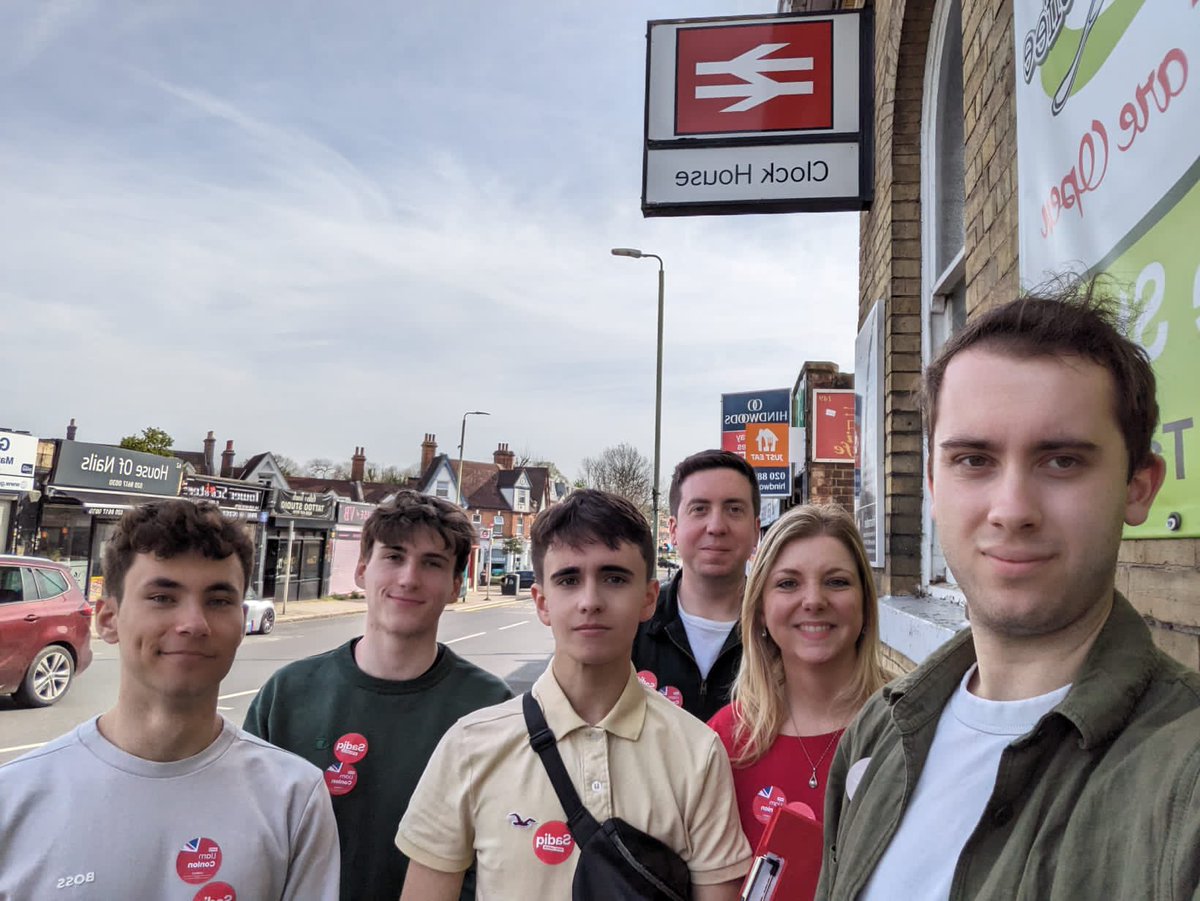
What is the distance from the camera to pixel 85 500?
1911 cm

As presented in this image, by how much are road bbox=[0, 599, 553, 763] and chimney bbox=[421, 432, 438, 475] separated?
23975mm

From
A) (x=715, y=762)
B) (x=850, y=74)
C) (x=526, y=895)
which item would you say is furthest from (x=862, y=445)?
(x=526, y=895)

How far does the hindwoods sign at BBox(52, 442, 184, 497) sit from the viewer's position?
61.7 ft

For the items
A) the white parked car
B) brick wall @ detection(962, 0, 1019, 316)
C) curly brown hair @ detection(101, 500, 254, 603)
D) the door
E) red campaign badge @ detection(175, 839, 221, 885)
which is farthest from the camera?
the white parked car

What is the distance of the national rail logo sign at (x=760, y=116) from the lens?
4.13 metres

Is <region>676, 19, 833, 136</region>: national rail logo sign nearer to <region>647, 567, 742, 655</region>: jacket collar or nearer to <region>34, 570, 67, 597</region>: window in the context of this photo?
<region>647, 567, 742, 655</region>: jacket collar

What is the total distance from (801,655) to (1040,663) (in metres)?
1.22

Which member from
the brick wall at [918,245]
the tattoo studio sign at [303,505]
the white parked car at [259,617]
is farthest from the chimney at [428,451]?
the brick wall at [918,245]

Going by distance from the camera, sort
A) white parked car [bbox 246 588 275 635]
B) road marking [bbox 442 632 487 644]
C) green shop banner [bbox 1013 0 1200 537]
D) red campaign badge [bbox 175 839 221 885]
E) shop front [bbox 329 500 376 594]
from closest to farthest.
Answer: green shop banner [bbox 1013 0 1200 537], red campaign badge [bbox 175 839 221 885], white parked car [bbox 246 588 275 635], road marking [bbox 442 632 487 644], shop front [bbox 329 500 376 594]

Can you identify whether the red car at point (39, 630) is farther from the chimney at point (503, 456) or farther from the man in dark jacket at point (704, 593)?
the chimney at point (503, 456)

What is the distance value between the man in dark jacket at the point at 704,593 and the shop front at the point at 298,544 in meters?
23.9

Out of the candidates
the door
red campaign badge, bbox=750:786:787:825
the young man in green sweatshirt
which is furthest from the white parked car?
red campaign badge, bbox=750:786:787:825

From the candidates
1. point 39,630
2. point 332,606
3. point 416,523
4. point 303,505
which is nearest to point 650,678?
point 416,523

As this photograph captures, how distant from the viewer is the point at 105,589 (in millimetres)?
2002
